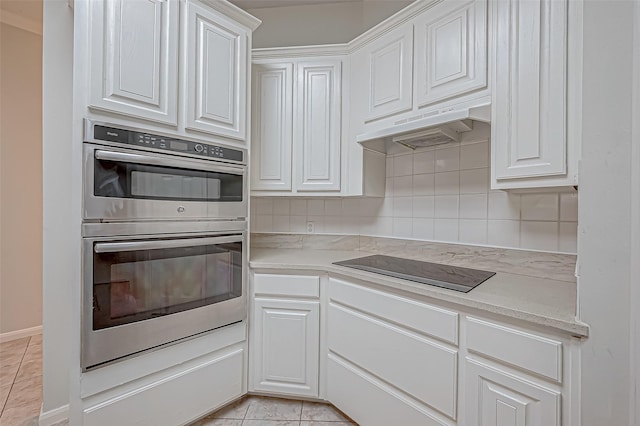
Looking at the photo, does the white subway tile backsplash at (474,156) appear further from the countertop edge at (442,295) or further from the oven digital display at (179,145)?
the oven digital display at (179,145)

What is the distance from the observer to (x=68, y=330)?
1.67 meters

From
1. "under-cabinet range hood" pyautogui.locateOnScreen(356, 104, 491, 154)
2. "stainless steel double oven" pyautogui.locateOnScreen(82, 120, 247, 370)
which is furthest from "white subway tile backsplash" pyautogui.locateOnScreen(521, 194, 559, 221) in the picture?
"stainless steel double oven" pyautogui.locateOnScreen(82, 120, 247, 370)

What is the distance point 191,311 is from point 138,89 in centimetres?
111

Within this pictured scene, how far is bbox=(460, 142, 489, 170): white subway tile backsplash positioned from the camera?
1.68 m

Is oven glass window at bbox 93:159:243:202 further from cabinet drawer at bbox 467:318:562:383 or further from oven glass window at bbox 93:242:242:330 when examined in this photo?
cabinet drawer at bbox 467:318:562:383

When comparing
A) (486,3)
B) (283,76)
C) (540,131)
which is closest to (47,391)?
(283,76)

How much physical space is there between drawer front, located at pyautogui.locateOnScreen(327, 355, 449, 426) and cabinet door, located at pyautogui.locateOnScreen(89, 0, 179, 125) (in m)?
1.62

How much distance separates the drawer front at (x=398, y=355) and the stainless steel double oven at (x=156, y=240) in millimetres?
605

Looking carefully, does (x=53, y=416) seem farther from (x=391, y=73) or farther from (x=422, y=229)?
(x=391, y=73)

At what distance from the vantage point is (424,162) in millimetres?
1980

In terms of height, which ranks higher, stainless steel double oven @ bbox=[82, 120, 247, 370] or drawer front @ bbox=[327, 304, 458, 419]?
stainless steel double oven @ bbox=[82, 120, 247, 370]

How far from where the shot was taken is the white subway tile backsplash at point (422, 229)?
1945 mm

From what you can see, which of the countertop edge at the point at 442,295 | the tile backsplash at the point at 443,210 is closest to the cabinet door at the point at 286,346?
the countertop edge at the point at 442,295

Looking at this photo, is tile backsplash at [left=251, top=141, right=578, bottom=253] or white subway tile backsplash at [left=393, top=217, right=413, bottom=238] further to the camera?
white subway tile backsplash at [left=393, top=217, right=413, bottom=238]
